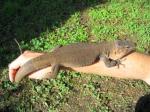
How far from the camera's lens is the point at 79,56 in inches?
184

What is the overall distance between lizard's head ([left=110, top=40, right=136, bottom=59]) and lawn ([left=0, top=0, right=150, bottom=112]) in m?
1.02

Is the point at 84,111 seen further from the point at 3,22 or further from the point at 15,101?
the point at 3,22

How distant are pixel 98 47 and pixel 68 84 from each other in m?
1.24

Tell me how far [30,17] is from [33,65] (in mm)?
3223

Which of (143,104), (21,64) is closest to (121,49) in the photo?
(21,64)

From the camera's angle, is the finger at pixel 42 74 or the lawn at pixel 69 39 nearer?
the finger at pixel 42 74

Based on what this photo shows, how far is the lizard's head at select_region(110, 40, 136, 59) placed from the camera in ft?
14.7

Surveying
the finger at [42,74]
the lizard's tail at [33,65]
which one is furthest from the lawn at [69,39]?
the lizard's tail at [33,65]

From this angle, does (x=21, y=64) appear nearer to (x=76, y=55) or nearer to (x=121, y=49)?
(x=76, y=55)

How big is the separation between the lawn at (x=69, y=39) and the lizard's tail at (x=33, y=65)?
1174 mm

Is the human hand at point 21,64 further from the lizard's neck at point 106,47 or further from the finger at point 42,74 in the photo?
the lizard's neck at point 106,47

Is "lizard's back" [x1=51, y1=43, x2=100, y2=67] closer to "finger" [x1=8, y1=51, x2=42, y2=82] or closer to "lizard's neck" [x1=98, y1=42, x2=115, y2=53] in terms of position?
"lizard's neck" [x1=98, y1=42, x2=115, y2=53]

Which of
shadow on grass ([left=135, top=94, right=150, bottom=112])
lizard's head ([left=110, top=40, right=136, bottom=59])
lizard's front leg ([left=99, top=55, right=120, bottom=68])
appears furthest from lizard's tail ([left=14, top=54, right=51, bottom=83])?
shadow on grass ([left=135, top=94, right=150, bottom=112])

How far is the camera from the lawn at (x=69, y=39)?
5.56 m
